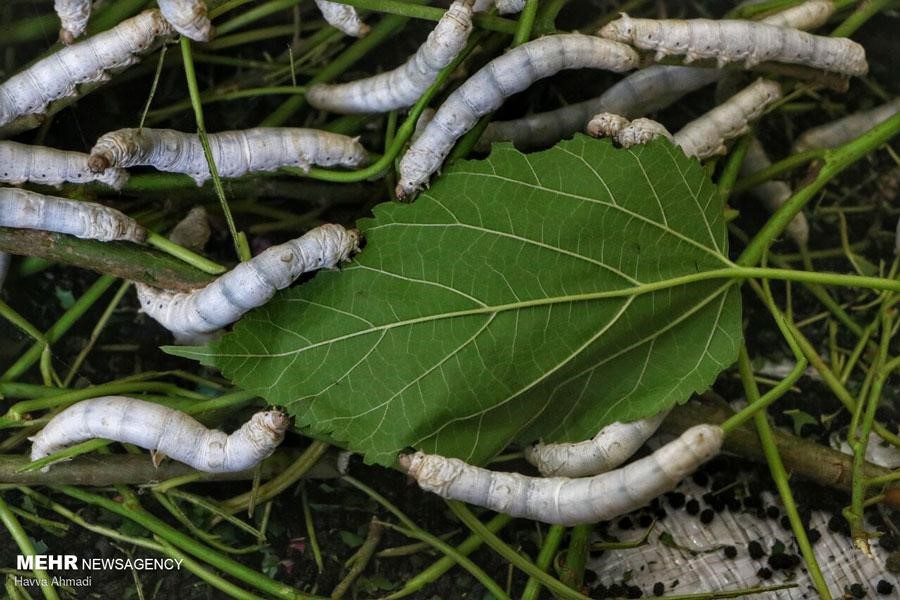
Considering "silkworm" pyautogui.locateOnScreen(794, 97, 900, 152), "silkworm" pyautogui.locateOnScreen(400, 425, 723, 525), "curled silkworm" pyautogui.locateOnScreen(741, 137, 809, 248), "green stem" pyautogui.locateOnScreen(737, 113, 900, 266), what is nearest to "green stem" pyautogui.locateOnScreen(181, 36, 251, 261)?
"silkworm" pyautogui.locateOnScreen(400, 425, 723, 525)

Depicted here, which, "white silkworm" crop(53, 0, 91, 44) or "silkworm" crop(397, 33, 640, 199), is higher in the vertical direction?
"white silkworm" crop(53, 0, 91, 44)

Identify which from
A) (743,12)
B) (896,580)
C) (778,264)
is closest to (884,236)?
(778,264)

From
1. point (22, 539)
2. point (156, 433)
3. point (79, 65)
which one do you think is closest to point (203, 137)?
point (79, 65)

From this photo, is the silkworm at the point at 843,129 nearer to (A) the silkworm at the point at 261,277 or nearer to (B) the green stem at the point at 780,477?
(B) the green stem at the point at 780,477

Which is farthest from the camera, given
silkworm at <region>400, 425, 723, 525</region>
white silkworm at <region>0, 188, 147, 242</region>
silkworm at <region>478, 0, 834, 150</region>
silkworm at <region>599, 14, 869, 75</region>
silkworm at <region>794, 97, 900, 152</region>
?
silkworm at <region>794, 97, 900, 152</region>

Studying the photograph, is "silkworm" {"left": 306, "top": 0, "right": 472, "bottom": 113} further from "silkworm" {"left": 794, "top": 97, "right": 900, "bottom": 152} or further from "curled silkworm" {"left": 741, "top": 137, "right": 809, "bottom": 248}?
"silkworm" {"left": 794, "top": 97, "right": 900, "bottom": 152}
